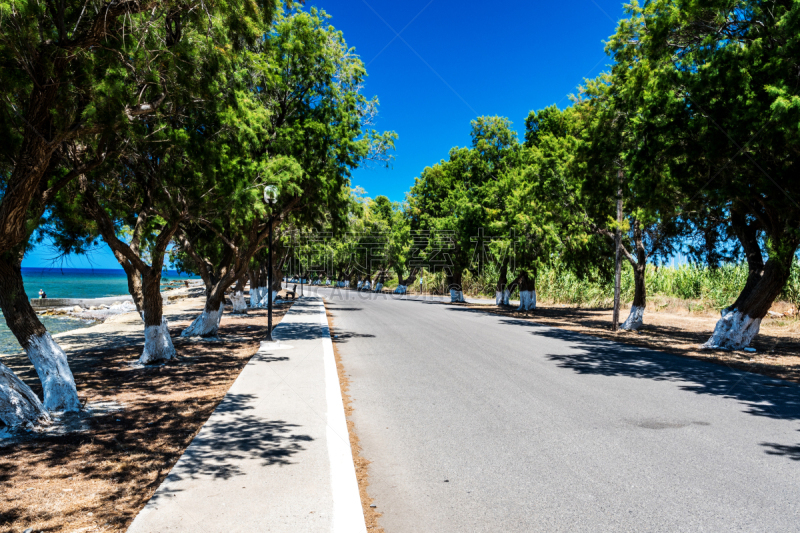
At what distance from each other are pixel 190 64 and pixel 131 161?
3355mm

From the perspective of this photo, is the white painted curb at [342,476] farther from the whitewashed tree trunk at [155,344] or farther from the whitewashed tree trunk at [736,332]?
the whitewashed tree trunk at [736,332]

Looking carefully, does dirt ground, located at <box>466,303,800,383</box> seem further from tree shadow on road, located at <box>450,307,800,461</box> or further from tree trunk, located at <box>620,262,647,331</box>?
tree shadow on road, located at <box>450,307,800,461</box>

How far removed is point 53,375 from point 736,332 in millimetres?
14831

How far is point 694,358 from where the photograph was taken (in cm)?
1141

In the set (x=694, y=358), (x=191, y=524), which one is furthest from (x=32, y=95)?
(x=694, y=358)

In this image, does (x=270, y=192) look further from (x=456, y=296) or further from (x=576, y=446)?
(x=456, y=296)

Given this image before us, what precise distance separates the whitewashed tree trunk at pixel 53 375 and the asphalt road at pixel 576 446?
3.80m

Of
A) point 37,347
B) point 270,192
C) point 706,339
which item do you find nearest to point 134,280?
point 270,192

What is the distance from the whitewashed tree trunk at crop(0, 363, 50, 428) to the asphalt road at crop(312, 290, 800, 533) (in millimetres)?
3831

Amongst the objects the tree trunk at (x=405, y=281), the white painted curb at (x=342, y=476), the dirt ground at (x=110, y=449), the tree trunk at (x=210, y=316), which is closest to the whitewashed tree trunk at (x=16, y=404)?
the dirt ground at (x=110, y=449)

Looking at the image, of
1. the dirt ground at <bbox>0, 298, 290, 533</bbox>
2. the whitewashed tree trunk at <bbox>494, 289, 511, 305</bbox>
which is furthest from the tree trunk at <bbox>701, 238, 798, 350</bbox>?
the whitewashed tree trunk at <bbox>494, 289, 511, 305</bbox>

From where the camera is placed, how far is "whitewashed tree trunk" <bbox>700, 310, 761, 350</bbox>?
41.7ft

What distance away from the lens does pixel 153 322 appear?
9969mm

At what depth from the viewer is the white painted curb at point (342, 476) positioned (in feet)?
11.1
